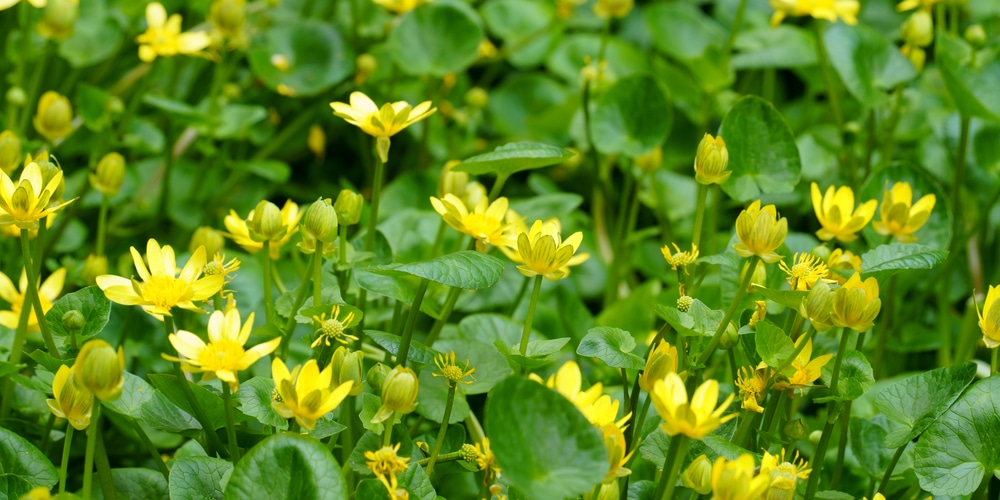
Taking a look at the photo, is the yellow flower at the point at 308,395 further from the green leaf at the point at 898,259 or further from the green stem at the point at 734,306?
the green leaf at the point at 898,259

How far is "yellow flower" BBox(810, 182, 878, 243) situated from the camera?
0.68 m

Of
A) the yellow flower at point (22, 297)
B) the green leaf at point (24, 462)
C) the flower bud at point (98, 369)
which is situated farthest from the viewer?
the yellow flower at point (22, 297)

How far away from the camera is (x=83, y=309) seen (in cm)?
60

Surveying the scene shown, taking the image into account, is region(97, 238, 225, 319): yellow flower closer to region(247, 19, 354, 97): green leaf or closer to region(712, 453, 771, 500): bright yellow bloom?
region(712, 453, 771, 500): bright yellow bloom

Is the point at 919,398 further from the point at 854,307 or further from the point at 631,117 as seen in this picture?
the point at 631,117

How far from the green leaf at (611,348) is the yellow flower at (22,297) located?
35cm

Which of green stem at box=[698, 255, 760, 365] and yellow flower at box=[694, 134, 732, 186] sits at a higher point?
yellow flower at box=[694, 134, 732, 186]

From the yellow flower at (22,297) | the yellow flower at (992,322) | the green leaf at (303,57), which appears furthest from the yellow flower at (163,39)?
the yellow flower at (992,322)

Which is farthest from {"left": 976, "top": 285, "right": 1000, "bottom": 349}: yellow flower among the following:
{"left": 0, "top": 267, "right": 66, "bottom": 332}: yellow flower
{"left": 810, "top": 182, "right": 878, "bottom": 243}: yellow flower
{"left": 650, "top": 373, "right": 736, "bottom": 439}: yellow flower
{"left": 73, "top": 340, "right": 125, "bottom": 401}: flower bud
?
{"left": 0, "top": 267, "right": 66, "bottom": 332}: yellow flower

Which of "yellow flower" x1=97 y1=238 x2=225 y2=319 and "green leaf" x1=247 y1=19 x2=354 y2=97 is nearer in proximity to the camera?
"yellow flower" x1=97 y1=238 x2=225 y2=319

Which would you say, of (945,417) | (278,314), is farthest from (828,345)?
(278,314)

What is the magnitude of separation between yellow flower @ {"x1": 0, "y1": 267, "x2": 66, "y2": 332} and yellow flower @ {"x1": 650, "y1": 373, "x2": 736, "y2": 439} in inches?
16.1

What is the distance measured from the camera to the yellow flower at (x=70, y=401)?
1.70 ft

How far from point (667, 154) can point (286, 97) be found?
487 mm
